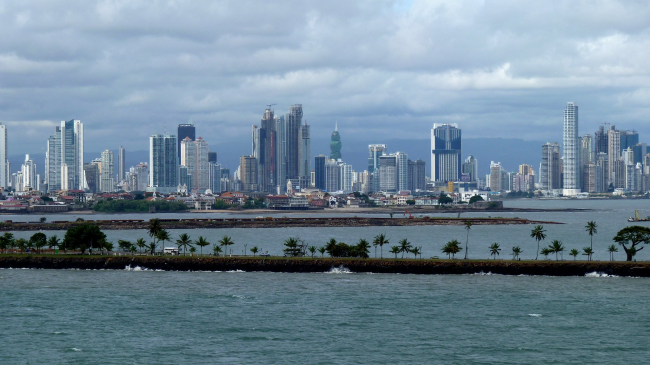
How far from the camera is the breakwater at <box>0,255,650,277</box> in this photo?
70125 millimetres

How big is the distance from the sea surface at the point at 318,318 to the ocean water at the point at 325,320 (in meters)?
0.08

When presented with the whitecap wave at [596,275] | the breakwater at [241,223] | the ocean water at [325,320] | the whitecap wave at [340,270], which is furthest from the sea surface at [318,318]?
the breakwater at [241,223]

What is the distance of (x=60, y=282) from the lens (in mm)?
67375

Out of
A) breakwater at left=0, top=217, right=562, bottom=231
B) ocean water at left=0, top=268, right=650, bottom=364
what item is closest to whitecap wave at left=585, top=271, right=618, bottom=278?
ocean water at left=0, top=268, right=650, bottom=364

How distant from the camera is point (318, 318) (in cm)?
5091

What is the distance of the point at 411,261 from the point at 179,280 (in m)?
19.0

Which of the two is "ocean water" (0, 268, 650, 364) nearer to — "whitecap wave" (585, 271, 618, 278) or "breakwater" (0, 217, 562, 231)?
"whitecap wave" (585, 271, 618, 278)

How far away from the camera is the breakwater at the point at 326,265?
70.1m

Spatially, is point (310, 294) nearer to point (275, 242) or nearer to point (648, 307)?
point (648, 307)

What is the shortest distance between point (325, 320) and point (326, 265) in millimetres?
23270

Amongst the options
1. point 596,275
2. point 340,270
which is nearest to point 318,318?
point 340,270

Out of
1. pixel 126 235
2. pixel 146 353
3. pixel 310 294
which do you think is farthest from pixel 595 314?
pixel 126 235

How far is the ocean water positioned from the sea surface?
0.25ft

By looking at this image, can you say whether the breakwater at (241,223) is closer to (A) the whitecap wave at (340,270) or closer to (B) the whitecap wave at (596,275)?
(A) the whitecap wave at (340,270)
